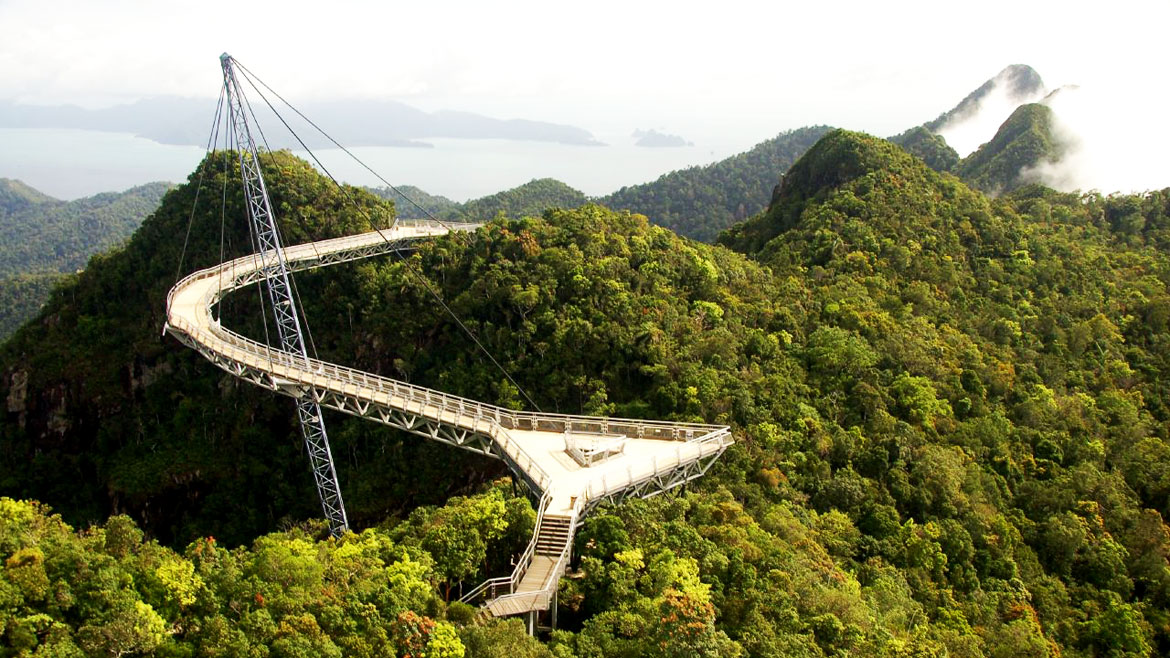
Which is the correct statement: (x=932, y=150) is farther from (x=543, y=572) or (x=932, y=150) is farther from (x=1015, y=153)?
(x=543, y=572)

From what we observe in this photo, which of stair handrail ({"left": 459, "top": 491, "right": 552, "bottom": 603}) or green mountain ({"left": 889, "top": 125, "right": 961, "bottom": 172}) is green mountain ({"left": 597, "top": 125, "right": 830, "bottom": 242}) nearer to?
green mountain ({"left": 889, "top": 125, "right": 961, "bottom": 172})

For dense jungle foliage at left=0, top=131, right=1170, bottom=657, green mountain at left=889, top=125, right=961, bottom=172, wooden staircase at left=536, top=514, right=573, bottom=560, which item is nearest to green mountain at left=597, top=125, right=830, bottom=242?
green mountain at left=889, top=125, right=961, bottom=172

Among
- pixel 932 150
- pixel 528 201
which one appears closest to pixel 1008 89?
pixel 932 150

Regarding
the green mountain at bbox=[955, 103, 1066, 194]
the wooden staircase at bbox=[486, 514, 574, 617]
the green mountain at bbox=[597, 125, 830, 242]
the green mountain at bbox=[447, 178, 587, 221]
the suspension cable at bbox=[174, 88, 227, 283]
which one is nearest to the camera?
the wooden staircase at bbox=[486, 514, 574, 617]

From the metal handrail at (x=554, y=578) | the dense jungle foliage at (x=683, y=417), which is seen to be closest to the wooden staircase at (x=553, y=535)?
the metal handrail at (x=554, y=578)

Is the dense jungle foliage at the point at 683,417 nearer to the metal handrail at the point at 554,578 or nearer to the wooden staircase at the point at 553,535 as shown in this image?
the metal handrail at the point at 554,578
